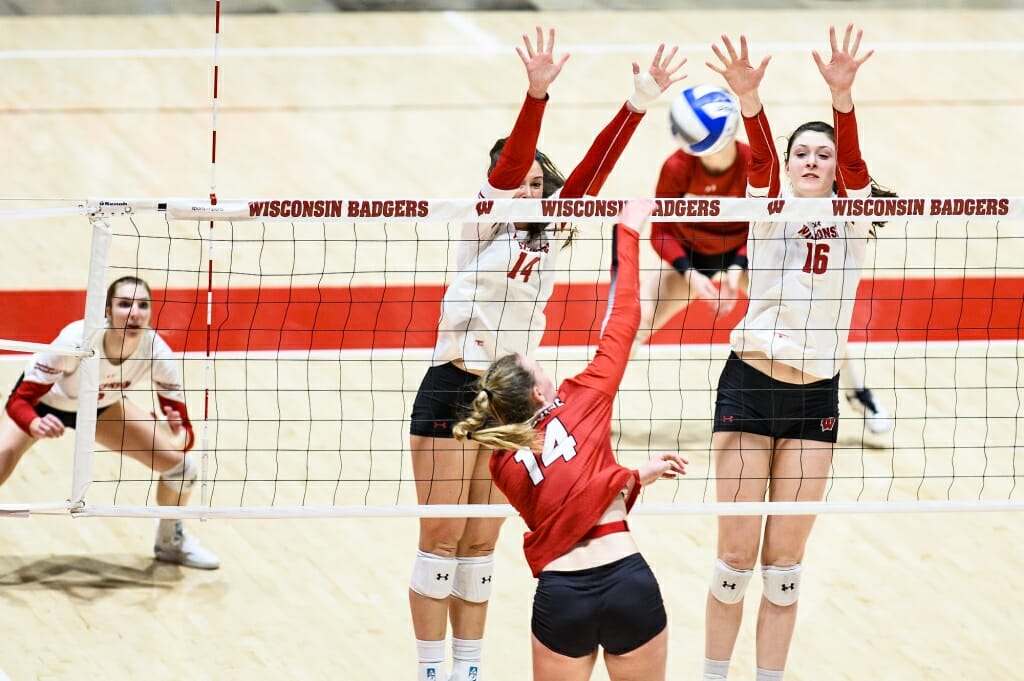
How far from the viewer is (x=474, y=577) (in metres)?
5.27

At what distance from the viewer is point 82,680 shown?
5.57m

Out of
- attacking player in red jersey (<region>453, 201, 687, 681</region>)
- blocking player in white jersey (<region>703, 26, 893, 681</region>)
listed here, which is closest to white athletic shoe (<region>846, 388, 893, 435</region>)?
blocking player in white jersey (<region>703, 26, 893, 681</region>)

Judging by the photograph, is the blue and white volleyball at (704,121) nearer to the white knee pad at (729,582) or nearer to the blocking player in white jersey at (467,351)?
the blocking player in white jersey at (467,351)

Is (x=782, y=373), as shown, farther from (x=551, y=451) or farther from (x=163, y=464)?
(x=163, y=464)

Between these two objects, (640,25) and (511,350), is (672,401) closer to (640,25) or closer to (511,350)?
(511,350)

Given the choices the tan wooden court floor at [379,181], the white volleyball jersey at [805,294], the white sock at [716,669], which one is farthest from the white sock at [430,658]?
the white volleyball jersey at [805,294]

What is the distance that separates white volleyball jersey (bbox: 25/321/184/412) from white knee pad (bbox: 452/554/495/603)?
197 cm

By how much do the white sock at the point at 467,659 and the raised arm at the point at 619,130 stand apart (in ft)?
6.03

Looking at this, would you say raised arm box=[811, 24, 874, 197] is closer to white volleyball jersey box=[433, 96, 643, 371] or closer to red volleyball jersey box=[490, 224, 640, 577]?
white volleyball jersey box=[433, 96, 643, 371]

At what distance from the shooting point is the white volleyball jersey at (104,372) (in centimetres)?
630

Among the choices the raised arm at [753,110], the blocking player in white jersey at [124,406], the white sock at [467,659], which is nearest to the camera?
the raised arm at [753,110]

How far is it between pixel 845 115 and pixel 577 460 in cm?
166

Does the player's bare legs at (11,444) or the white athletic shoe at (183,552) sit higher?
the player's bare legs at (11,444)

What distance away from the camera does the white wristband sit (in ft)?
15.7
